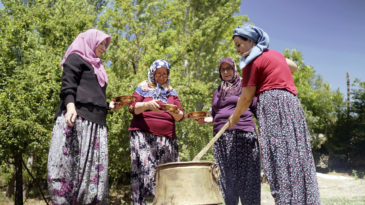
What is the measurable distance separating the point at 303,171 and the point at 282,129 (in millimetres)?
366

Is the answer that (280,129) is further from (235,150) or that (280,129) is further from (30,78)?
(30,78)

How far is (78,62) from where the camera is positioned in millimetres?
2734

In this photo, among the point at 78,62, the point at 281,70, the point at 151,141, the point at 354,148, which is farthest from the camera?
the point at 354,148

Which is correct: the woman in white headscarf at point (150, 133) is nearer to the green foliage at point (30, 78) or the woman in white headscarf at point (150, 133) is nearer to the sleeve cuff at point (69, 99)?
the sleeve cuff at point (69, 99)

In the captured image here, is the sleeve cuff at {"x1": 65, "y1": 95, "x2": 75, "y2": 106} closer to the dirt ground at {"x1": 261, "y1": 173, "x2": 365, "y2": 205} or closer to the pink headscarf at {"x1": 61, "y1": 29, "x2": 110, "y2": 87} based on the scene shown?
the pink headscarf at {"x1": 61, "y1": 29, "x2": 110, "y2": 87}

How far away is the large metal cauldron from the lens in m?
2.36

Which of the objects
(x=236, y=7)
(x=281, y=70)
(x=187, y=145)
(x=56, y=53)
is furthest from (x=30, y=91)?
(x=236, y=7)

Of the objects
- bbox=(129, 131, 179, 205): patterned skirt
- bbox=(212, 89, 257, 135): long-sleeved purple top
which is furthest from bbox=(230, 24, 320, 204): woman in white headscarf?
bbox=(129, 131, 179, 205): patterned skirt

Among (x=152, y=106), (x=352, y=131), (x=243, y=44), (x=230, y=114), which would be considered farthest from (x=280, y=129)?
(x=352, y=131)

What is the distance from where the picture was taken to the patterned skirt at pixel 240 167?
320 cm

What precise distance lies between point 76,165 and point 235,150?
176 centimetres

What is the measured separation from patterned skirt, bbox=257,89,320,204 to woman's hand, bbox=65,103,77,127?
162 cm

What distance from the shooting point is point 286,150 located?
2287 mm

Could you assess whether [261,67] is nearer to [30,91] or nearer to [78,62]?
[78,62]
